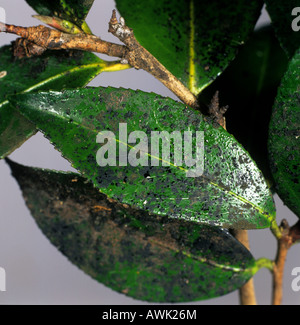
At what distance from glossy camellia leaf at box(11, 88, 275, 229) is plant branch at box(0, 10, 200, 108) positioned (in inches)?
1.6

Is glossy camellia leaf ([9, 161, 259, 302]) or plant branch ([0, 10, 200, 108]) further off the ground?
plant branch ([0, 10, 200, 108])

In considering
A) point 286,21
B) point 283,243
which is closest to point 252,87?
point 286,21

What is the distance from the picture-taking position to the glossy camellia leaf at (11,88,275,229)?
1.50ft

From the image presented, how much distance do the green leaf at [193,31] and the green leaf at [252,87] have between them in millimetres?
78

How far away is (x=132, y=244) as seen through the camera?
1.83 feet

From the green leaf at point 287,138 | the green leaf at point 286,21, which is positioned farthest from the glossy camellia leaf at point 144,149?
the green leaf at point 286,21

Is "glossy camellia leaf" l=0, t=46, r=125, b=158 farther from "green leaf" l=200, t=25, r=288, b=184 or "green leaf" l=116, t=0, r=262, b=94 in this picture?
"green leaf" l=200, t=25, r=288, b=184

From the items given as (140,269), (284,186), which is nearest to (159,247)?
(140,269)

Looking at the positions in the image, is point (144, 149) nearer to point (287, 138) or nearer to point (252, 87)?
point (287, 138)

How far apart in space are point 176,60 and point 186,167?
0.57 feet

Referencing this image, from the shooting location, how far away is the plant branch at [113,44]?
18.3 inches

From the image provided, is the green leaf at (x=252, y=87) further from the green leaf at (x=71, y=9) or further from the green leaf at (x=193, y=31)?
the green leaf at (x=71, y=9)

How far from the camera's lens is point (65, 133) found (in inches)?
18.0

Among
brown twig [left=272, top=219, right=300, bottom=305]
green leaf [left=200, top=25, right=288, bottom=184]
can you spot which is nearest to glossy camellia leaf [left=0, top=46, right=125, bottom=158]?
green leaf [left=200, top=25, right=288, bottom=184]
